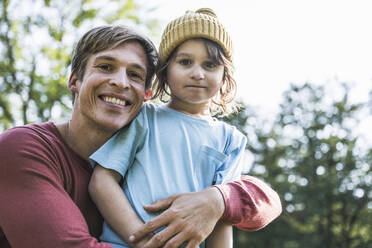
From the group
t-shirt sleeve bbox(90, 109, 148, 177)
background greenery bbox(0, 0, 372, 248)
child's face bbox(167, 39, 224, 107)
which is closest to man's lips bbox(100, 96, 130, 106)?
t-shirt sleeve bbox(90, 109, 148, 177)

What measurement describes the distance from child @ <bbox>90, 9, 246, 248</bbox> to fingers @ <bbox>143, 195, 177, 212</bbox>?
2.2 inches

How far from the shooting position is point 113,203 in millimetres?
2094

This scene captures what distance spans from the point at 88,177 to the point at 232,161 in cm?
88

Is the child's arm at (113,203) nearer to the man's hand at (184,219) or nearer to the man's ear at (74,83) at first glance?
the man's hand at (184,219)

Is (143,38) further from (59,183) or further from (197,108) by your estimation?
(59,183)

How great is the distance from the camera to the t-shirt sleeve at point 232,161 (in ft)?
7.73

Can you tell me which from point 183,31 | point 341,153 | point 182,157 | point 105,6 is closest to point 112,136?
point 182,157

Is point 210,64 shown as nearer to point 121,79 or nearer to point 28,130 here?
point 121,79

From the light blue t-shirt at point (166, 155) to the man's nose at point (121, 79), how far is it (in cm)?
22

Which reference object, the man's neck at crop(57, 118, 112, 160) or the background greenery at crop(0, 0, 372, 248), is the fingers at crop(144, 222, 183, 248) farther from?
the background greenery at crop(0, 0, 372, 248)

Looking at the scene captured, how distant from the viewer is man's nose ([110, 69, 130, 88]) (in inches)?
94.1

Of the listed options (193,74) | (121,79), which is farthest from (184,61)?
(121,79)

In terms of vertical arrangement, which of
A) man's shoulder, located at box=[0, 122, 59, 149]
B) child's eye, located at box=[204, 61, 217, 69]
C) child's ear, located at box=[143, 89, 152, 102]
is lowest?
man's shoulder, located at box=[0, 122, 59, 149]

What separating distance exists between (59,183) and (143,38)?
43.7 inches
